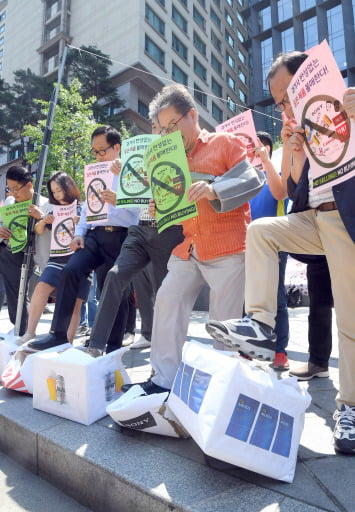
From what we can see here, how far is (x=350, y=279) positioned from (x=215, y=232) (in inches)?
30.2

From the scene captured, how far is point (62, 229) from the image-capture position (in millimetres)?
3604

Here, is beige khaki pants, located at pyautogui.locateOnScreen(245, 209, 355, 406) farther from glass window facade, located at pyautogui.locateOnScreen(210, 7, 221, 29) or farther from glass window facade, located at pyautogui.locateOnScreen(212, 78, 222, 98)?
glass window facade, located at pyautogui.locateOnScreen(210, 7, 221, 29)

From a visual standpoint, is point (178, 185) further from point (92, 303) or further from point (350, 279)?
point (92, 303)

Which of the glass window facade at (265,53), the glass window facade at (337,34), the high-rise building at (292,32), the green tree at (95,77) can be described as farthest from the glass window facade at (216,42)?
the green tree at (95,77)

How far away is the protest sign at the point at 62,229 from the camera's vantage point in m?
3.51

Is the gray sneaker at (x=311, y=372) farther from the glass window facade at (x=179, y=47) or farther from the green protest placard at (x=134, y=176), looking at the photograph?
the glass window facade at (x=179, y=47)

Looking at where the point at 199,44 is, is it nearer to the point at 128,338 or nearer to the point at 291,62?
the point at 128,338

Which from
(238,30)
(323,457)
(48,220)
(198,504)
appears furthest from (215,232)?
(238,30)

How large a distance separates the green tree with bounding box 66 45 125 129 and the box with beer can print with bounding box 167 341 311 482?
26.5 metres

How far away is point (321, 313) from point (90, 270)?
1849mm

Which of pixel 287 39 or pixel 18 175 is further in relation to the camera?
pixel 287 39

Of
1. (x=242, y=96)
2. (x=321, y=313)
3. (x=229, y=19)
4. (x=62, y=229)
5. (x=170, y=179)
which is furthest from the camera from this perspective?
(x=242, y=96)

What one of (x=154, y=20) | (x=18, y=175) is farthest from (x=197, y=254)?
(x=154, y=20)

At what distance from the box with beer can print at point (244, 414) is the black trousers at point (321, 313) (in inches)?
46.3
